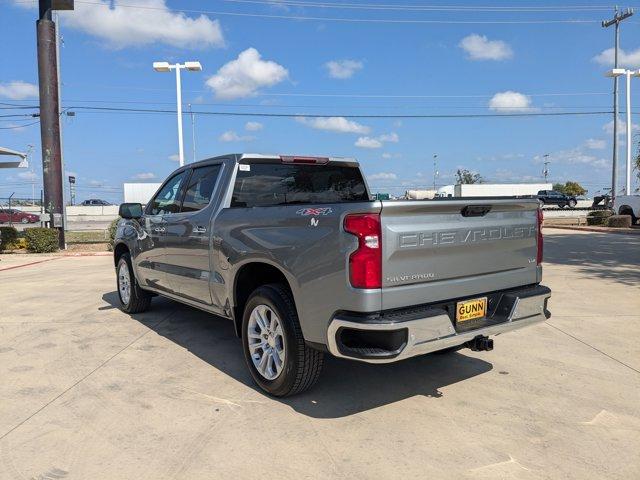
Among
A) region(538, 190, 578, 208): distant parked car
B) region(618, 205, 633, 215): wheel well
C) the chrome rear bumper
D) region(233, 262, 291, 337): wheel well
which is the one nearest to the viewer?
the chrome rear bumper

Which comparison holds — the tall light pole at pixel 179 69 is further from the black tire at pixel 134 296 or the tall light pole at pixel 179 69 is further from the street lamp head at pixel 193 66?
the black tire at pixel 134 296

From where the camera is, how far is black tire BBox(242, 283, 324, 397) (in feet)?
12.2

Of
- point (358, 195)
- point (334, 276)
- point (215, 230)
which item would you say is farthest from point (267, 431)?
point (358, 195)

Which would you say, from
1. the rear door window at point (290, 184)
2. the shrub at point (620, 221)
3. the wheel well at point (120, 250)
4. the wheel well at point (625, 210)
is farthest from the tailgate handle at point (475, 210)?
the wheel well at point (625, 210)

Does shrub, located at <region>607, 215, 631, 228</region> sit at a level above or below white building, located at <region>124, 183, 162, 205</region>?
below

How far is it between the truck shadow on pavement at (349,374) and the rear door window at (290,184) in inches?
60.6

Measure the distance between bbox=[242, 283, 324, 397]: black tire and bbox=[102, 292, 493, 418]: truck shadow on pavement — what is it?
15 cm

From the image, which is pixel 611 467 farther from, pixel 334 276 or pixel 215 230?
pixel 215 230

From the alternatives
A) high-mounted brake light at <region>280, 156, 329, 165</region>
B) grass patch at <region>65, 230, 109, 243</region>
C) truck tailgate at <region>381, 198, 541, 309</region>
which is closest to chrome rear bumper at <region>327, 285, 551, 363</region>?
truck tailgate at <region>381, 198, 541, 309</region>

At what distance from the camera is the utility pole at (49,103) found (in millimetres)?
16844

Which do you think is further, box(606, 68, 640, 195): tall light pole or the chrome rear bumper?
box(606, 68, 640, 195): tall light pole

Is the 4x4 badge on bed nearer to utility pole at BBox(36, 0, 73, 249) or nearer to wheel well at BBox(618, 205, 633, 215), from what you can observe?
utility pole at BBox(36, 0, 73, 249)

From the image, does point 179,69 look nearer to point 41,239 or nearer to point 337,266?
point 41,239

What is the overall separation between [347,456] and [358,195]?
3.09 metres
